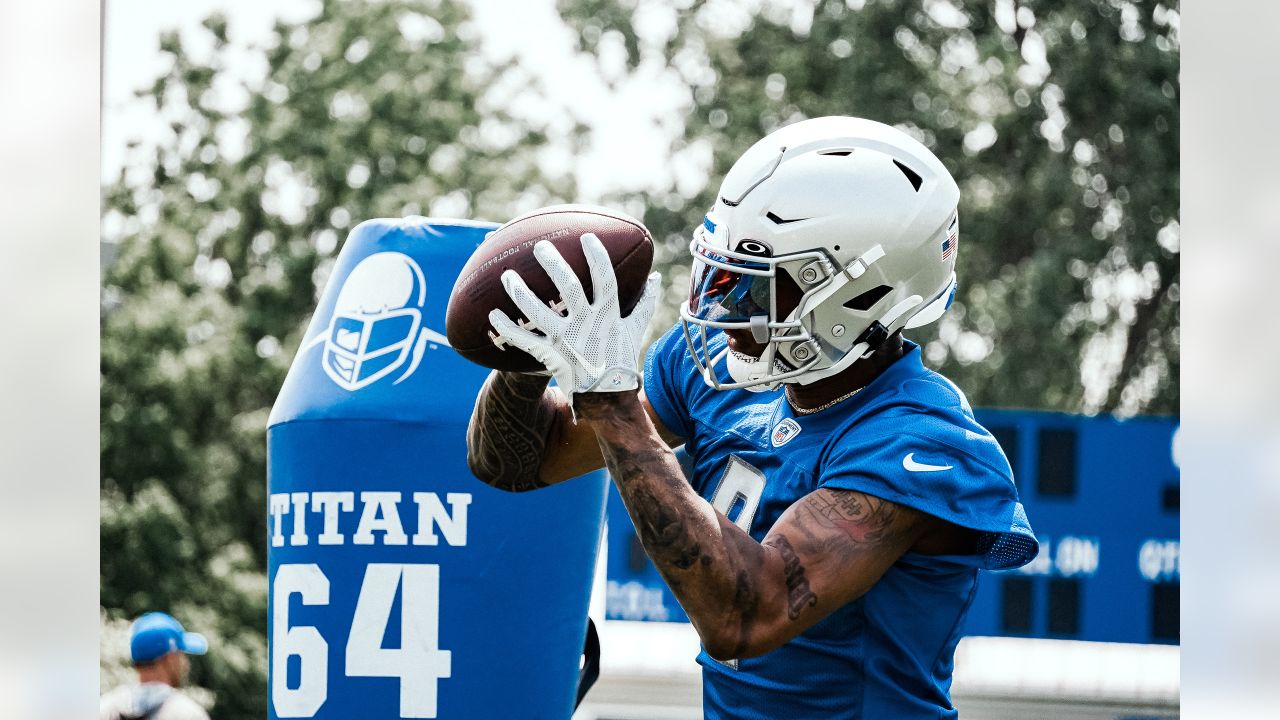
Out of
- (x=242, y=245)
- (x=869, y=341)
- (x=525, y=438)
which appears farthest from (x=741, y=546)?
(x=242, y=245)

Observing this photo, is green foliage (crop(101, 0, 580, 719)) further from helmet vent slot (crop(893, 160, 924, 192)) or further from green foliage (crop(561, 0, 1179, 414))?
helmet vent slot (crop(893, 160, 924, 192))

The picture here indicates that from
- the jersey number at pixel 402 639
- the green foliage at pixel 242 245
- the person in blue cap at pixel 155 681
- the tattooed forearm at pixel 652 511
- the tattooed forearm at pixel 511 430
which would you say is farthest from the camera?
the green foliage at pixel 242 245

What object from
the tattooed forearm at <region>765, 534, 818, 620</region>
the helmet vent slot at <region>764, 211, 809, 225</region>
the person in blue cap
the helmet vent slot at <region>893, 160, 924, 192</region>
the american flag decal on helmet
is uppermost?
the helmet vent slot at <region>893, 160, 924, 192</region>

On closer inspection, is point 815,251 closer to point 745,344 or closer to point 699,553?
point 745,344

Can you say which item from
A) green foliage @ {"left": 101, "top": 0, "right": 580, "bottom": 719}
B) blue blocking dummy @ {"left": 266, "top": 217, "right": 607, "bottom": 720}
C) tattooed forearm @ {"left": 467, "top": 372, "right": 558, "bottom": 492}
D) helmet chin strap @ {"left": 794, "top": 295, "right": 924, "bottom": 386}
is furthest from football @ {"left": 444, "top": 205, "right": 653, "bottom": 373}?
green foliage @ {"left": 101, "top": 0, "right": 580, "bottom": 719}

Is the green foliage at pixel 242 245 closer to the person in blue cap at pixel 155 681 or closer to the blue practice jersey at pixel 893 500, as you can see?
the person in blue cap at pixel 155 681

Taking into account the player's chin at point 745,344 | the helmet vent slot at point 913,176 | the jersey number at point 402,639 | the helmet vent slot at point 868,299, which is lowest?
the jersey number at point 402,639

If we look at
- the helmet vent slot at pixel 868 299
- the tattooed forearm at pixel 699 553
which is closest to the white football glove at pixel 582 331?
the tattooed forearm at pixel 699 553

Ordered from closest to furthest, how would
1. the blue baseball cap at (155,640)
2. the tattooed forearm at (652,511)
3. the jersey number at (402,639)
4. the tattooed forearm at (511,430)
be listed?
the tattooed forearm at (652,511) < the tattooed forearm at (511,430) < the jersey number at (402,639) < the blue baseball cap at (155,640)

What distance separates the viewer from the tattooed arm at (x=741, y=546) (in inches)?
88.6

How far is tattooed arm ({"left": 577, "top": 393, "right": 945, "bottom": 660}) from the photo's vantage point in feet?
7.38

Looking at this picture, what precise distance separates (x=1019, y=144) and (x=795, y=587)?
14.8m

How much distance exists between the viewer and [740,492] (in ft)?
8.58
